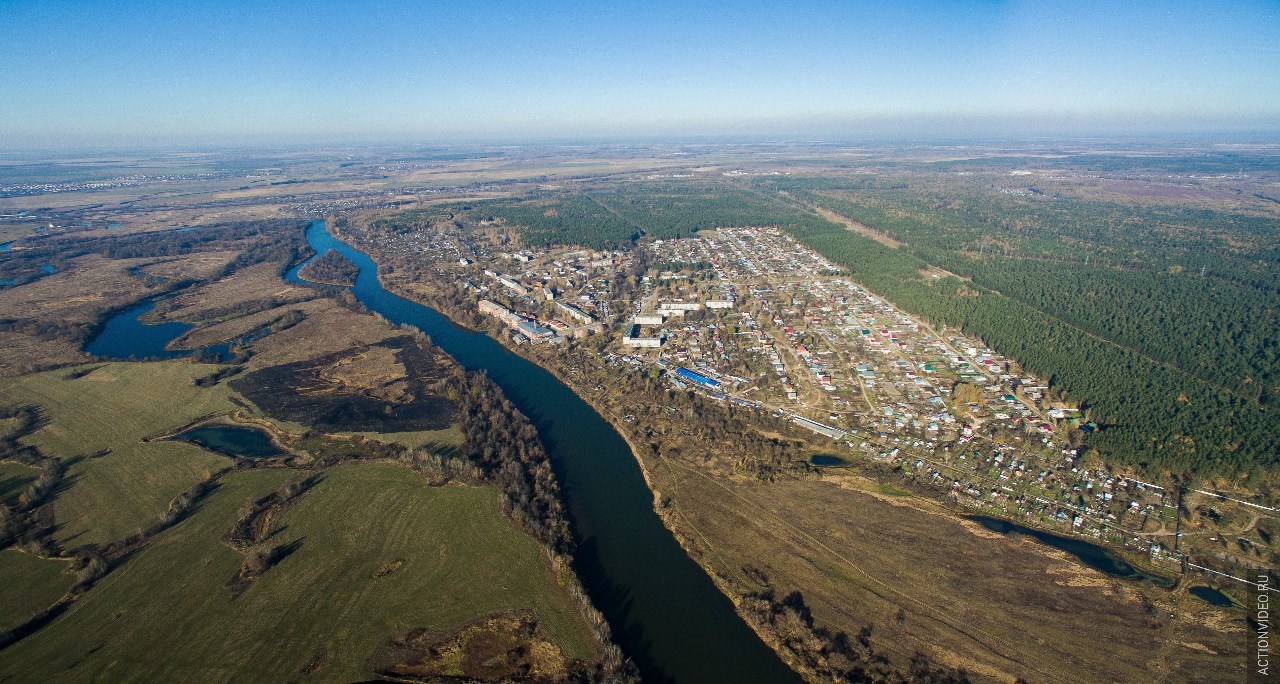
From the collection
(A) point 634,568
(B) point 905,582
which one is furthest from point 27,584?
(B) point 905,582

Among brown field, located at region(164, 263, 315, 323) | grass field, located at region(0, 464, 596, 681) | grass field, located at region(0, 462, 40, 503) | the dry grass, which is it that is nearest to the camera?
grass field, located at region(0, 464, 596, 681)

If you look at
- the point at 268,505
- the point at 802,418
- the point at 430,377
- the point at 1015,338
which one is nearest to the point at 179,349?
the point at 430,377

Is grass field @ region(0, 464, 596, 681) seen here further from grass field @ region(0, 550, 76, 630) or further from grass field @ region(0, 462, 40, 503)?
grass field @ region(0, 462, 40, 503)

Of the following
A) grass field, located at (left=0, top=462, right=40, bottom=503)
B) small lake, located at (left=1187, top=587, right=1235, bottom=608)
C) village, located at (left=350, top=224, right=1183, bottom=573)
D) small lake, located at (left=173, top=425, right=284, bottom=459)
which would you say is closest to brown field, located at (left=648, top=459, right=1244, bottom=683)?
small lake, located at (left=1187, top=587, right=1235, bottom=608)

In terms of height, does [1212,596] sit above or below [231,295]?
below

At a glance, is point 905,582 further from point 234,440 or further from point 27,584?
point 234,440

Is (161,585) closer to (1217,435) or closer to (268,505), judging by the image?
(268,505)
